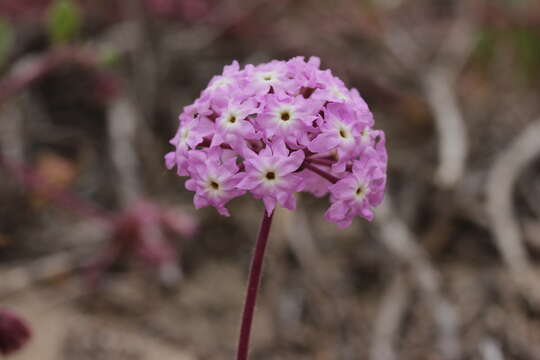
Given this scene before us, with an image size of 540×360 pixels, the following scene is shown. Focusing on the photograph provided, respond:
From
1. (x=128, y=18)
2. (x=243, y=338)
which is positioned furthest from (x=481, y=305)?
(x=128, y=18)

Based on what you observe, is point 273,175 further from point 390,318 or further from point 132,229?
point 132,229

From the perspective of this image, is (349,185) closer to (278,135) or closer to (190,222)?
(278,135)

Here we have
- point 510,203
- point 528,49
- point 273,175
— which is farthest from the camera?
point 528,49

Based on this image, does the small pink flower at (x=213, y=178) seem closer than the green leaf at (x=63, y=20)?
Yes

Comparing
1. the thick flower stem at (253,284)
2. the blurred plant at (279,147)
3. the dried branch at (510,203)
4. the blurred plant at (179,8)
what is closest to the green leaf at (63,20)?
the blurred plant at (179,8)

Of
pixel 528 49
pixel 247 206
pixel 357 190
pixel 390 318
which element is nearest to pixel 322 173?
pixel 357 190

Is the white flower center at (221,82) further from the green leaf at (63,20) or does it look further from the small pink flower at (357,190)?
the green leaf at (63,20)
